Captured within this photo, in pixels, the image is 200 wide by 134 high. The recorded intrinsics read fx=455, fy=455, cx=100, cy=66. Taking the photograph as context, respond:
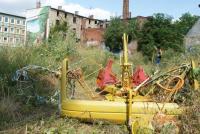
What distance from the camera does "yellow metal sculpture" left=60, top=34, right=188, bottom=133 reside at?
5.88 m

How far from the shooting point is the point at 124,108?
5934 mm

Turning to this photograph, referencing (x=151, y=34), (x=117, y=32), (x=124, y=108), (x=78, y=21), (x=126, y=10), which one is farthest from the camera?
(x=78, y=21)

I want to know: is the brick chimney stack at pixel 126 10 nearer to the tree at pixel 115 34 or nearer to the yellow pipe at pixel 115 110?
the tree at pixel 115 34

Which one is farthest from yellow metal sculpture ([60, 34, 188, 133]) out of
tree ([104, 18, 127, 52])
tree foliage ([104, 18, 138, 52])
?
tree ([104, 18, 127, 52])

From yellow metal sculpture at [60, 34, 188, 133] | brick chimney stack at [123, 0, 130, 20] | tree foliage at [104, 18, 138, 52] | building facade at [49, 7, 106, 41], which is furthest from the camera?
building facade at [49, 7, 106, 41]

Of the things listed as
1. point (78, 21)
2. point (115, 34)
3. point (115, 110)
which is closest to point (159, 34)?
point (115, 34)

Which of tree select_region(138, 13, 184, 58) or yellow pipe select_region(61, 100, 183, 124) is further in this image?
tree select_region(138, 13, 184, 58)

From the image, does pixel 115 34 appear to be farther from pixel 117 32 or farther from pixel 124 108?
pixel 124 108

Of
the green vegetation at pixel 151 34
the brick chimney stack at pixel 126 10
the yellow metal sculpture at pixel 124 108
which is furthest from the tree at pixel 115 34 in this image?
the yellow metal sculpture at pixel 124 108

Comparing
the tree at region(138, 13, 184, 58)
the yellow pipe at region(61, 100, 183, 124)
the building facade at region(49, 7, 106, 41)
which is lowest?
the yellow pipe at region(61, 100, 183, 124)

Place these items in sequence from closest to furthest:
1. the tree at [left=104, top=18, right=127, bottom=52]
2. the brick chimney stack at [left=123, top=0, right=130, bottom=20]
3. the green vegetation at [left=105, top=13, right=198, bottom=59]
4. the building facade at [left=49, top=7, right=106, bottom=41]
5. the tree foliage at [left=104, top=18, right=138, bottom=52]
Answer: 1. the green vegetation at [left=105, top=13, right=198, bottom=59]
2. the tree foliage at [left=104, top=18, right=138, bottom=52]
3. the tree at [left=104, top=18, right=127, bottom=52]
4. the brick chimney stack at [left=123, top=0, right=130, bottom=20]
5. the building facade at [left=49, top=7, right=106, bottom=41]

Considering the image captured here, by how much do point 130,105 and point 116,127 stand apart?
0.43 meters

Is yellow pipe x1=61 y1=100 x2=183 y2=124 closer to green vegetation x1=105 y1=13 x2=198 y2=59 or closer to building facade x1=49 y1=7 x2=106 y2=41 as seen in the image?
green vegetation x1=105 y1=13 x2=198 y2=59

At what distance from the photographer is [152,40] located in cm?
4859
